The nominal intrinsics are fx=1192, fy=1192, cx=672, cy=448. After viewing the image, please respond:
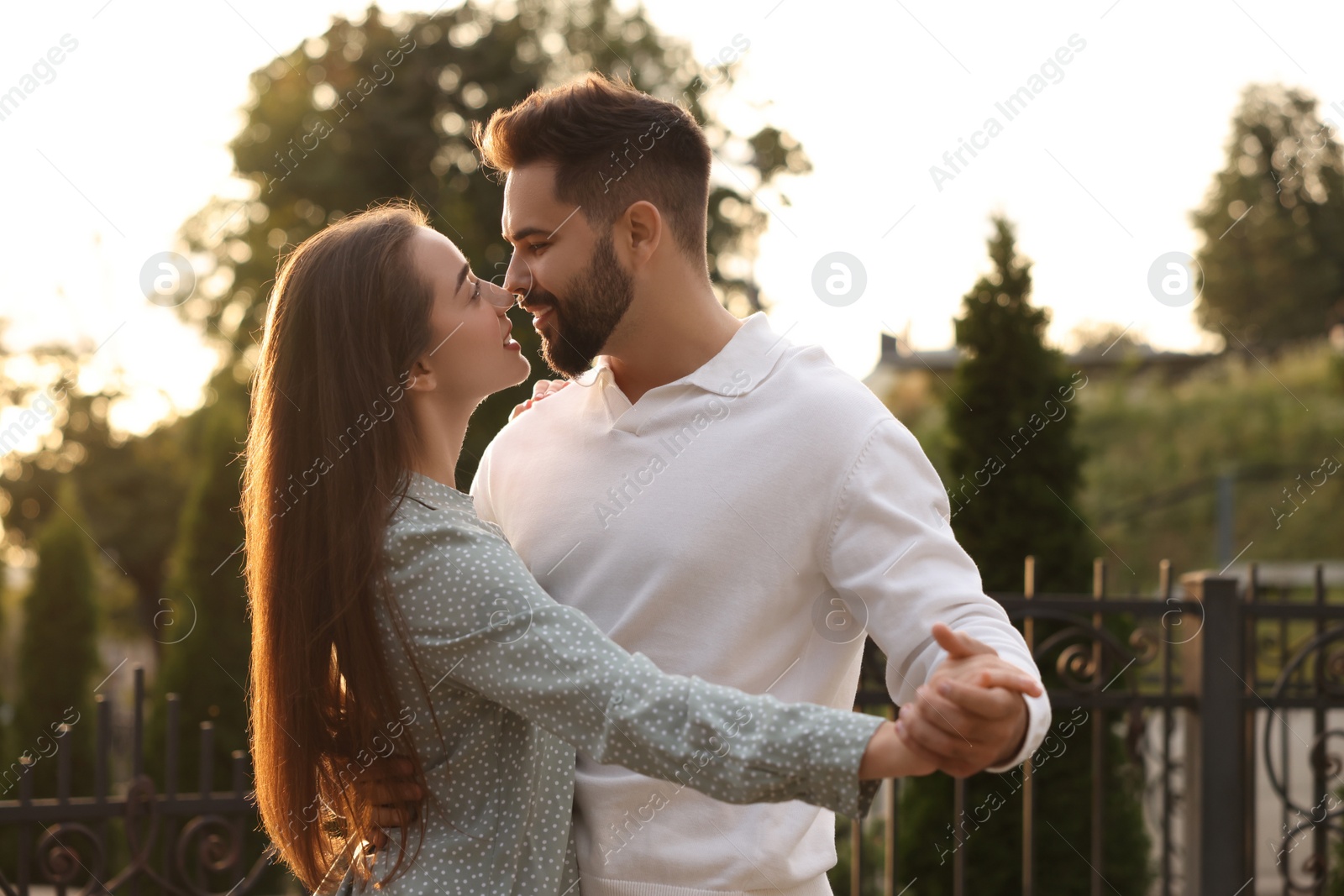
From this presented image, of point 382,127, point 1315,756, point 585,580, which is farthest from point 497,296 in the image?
point 382,127

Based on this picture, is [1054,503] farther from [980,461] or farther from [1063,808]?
[1063,808]

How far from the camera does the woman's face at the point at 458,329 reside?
182cm

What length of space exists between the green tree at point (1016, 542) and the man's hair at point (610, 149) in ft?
10.4

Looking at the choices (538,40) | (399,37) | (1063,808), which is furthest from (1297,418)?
(1063,808)

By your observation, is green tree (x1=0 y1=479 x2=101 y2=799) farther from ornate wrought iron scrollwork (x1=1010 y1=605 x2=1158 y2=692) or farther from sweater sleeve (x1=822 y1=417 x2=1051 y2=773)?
sweater sleeve (x1=822 y1=417 x2=1051 y2=773)

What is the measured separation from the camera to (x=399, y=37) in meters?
12.6

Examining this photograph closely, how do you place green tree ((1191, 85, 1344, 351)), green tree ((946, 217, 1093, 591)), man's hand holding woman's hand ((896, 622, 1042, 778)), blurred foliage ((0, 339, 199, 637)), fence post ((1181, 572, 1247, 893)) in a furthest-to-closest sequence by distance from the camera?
1. green tree ((1191, 85, 1344, 351))
2. blurred foliage ((0, 339, 199, 637))
3. green tree ((946, 217, 1093, 591))
4. fence post ((1181, 572, 1247, 893))
5. man's hand holding woman's hand ((896, 622, 1042, 778))

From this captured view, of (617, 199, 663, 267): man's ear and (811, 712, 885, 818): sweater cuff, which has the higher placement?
(617, 199, 663, 267): man's ear

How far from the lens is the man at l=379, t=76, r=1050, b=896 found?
1790 mm

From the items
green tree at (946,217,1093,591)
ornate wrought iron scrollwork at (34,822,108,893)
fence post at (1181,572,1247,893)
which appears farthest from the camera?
green tree at (946,217,1093,591)

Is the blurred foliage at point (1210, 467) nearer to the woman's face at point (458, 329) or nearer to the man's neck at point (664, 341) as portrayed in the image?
the man's neck at point (664, 341)

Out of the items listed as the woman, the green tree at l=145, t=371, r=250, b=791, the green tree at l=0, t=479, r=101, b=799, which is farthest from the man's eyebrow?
the green tree at l=0, t=479, r=101, b=799

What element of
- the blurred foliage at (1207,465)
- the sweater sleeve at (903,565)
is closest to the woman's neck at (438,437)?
the sweater sleeve at (903,565)

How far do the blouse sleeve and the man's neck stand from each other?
574 millimetres
